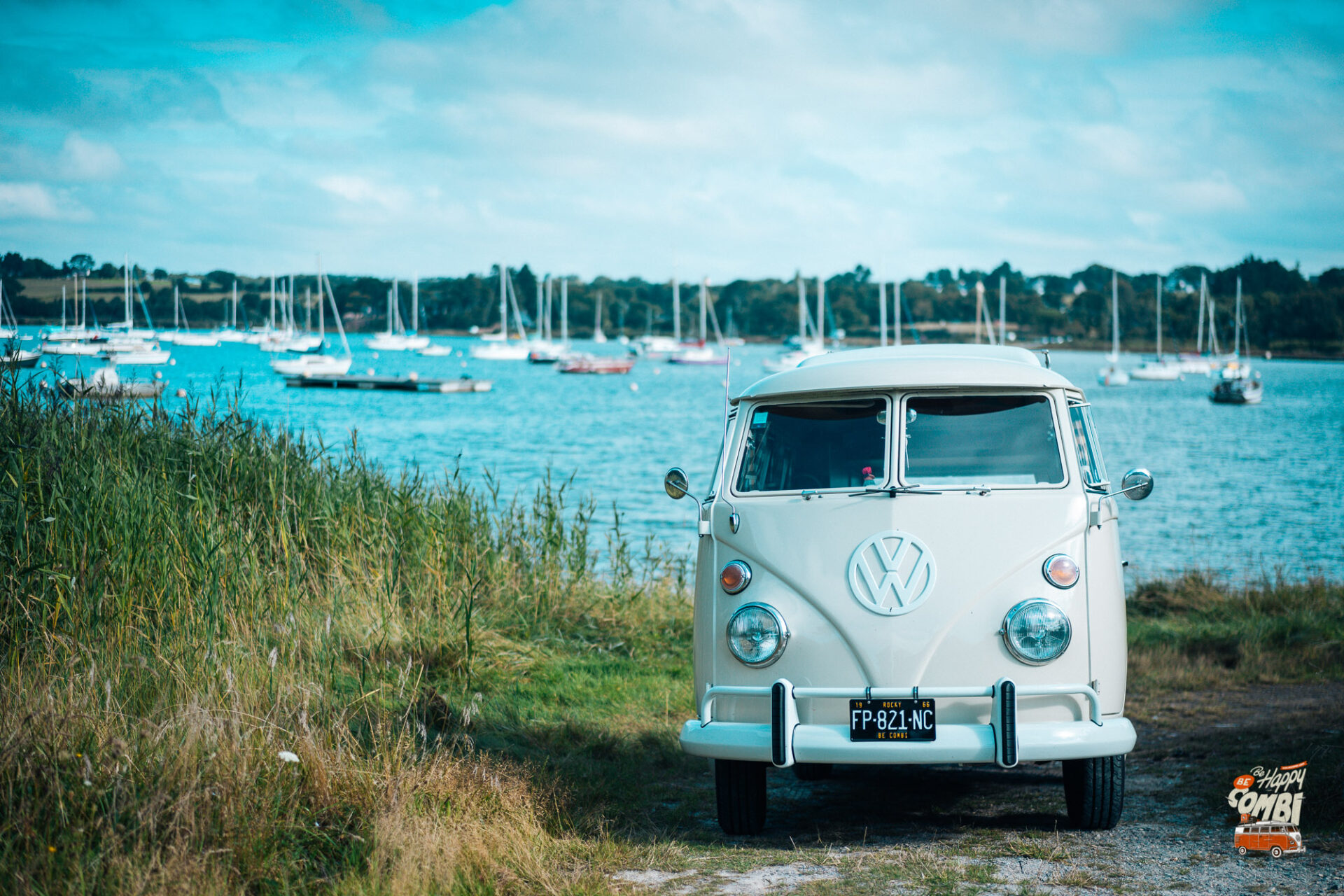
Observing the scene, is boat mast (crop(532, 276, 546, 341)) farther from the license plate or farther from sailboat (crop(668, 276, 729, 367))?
the license plate

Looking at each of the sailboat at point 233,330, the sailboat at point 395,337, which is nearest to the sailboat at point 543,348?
the sailboat at point 395,337

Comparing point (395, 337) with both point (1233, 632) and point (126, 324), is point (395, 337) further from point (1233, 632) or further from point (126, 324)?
point (1233, 632)

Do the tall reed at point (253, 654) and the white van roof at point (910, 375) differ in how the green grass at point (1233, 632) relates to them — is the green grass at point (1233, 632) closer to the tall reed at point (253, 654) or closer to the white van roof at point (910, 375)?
the tall reed at point (253, 654)

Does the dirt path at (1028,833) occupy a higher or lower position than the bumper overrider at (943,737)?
lower

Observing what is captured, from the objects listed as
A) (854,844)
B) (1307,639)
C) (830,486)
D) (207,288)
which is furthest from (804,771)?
(207,288)

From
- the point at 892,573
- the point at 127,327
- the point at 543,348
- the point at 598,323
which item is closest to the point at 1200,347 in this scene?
the point at 543,348

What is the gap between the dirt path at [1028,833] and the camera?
194 inches

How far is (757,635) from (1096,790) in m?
1.84

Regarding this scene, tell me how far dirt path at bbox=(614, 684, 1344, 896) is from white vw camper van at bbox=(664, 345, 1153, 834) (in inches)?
13.3

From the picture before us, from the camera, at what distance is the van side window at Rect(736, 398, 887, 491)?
599 centimetres

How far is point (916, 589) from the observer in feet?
17.4

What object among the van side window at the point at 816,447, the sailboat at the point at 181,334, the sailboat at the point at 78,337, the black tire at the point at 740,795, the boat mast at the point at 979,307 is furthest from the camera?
the boat mast at the point at 979,307

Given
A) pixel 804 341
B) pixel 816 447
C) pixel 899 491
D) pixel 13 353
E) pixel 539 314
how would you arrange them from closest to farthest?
pixel 899 491
pixel 816 447
pixel 13 353
pixel 804 341
pixel 539 314

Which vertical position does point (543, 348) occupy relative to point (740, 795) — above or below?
above
